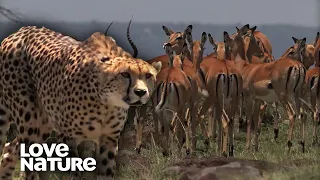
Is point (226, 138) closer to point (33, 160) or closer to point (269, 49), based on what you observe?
point (33, 160)

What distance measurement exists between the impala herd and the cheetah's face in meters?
4.21

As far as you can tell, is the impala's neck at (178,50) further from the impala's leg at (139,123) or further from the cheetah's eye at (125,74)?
the cheetah's eye at (125,74)

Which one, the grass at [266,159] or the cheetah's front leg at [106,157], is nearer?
the cheetah's front leg at [106,157]

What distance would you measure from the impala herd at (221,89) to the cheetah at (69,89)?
11.0 feet

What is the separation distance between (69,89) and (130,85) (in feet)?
2.28

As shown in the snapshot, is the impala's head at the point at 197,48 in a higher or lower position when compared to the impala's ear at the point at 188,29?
lower

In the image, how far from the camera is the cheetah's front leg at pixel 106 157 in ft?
16.7

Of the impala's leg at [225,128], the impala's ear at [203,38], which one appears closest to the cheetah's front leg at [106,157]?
the impala's leg at [225,128]

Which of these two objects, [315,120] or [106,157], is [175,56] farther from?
[106,157]

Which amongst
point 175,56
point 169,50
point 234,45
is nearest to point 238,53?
point 234,45

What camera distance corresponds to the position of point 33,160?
5801 millimetres

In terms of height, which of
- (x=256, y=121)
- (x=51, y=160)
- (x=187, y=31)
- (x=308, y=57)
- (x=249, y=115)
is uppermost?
(x=187, y=31)

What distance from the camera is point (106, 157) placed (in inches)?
202

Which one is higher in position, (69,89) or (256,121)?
(69,89)
